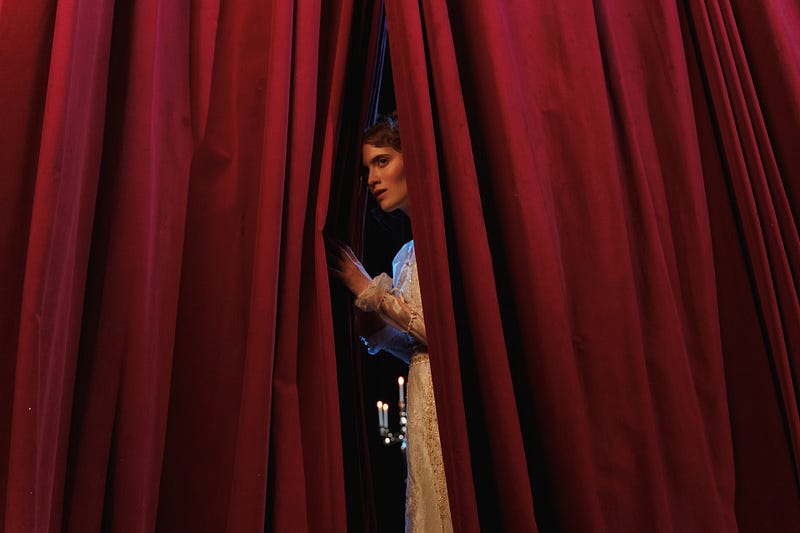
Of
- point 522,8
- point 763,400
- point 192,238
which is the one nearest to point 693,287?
point 763,400

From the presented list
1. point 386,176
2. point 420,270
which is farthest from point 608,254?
point 386,176

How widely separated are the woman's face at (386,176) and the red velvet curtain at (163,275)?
397mm

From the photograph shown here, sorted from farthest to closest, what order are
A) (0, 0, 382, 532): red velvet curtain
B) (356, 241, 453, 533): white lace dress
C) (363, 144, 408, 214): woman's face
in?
(363, 144, 408, 214): woman's face
(356, 241, 453, 533): white lace dress
(0, 0, 382, 532): red velvet curtain

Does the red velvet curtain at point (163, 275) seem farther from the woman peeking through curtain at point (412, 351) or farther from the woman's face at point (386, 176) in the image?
the woman's face at point (386, 176)

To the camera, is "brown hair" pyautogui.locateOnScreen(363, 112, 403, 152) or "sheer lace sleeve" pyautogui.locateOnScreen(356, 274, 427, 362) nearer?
"sheer lace sleeve" pyautogui.locateOnScreen(356, 274, 427, 362)

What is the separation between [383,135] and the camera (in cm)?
143

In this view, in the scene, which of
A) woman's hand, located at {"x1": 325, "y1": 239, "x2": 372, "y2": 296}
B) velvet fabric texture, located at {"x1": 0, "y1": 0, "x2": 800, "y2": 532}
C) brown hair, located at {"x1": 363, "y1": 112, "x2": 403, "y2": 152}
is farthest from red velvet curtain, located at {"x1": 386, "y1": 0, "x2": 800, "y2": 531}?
brown hair, located at {"x1": 363, "y1": 112, "x2": 403, "y2": 152}

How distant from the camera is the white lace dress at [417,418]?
42.4 inches

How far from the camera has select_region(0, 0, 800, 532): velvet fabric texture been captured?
0.78m

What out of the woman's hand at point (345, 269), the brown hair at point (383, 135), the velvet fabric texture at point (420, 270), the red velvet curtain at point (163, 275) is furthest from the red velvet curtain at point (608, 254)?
the brown hair at point (383, 135)

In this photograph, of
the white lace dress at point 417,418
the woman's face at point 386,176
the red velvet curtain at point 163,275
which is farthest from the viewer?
the woman's face at point 386,176

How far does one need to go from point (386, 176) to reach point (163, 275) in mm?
648

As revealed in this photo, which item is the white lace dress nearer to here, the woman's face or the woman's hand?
the woman's hand

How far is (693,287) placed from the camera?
1.06 metres
